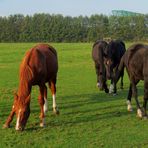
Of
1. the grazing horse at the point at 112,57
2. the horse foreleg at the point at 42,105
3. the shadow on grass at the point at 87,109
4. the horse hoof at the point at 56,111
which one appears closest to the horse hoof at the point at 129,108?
the shadow on grass at the point at 87,109

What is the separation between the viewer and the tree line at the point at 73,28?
102 meters

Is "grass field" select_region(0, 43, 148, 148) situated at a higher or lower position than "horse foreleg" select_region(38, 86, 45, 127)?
lower

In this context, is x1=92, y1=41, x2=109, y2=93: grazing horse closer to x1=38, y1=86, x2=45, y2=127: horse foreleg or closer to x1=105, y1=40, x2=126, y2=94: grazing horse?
x1=105, y1=40, x2=126, y2=94: grazing horse

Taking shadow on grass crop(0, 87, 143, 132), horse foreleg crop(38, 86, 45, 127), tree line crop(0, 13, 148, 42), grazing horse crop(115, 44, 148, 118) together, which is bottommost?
tree line crop(0, 13, 148, 42)

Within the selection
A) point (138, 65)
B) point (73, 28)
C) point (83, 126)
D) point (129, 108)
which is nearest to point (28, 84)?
point (83, 126)

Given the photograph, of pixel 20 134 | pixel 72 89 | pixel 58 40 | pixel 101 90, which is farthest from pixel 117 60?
pixel 58 40

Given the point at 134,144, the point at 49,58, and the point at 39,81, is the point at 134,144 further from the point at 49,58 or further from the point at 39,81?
the point at 49,58

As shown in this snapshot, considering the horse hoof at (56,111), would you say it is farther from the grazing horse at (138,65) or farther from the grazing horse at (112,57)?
the grazing horse at (112,57)

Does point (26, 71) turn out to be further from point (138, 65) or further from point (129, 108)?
point (129, 108)

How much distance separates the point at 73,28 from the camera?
107m

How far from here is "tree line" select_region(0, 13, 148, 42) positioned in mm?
102438

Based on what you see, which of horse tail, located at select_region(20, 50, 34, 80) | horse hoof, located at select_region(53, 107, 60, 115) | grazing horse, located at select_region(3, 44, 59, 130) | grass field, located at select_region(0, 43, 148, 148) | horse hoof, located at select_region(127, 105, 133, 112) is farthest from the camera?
horse hoof, located at select_region(127, 105, 133, 112)

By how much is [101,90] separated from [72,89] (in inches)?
61.9

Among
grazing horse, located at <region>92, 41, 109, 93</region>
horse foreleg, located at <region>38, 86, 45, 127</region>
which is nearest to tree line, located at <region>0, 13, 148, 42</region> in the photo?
grazing horse, located at <region>92, 41, 109, 93</region>
